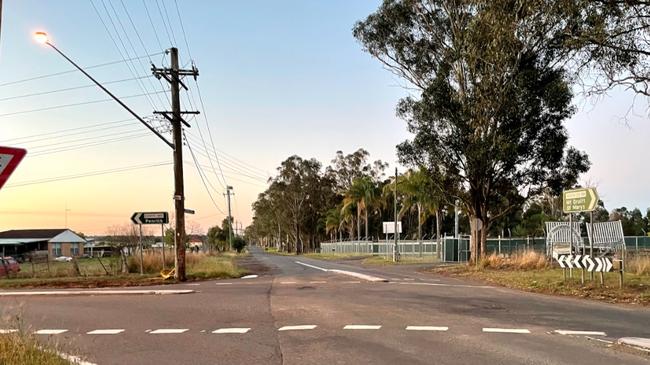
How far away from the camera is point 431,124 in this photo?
2952 cm

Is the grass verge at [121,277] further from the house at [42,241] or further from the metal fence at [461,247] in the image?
the house at [42,241]

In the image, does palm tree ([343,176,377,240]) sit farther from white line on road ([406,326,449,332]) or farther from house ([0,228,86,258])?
white line on road ([406,326,449,332])

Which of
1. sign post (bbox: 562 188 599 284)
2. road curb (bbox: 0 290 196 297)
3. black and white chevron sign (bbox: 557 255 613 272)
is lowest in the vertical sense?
road curb (bbox: 0 290 196 297)

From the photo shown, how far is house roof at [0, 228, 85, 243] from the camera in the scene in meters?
91.1

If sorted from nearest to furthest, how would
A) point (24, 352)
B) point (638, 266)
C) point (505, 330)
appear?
point (24, 352) < point (505, 330) < point (638, 266)

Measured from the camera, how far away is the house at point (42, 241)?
3472 inches

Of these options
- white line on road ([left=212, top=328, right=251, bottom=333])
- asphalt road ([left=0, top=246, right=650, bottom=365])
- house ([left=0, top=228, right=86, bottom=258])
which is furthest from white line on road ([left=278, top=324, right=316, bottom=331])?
house ([left=0, top=228, right=86, bottom=258])

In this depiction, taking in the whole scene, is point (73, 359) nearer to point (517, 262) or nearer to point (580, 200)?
point (580, 200)

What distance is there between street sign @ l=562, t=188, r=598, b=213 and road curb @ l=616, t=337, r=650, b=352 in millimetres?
11070

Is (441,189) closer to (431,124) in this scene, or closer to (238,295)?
(431,124)

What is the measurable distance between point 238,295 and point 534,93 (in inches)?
699

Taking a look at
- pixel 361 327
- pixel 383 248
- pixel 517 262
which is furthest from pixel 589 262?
pixel 383 248

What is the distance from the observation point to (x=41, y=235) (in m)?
94.1

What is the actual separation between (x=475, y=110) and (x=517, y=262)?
7.54 meters
